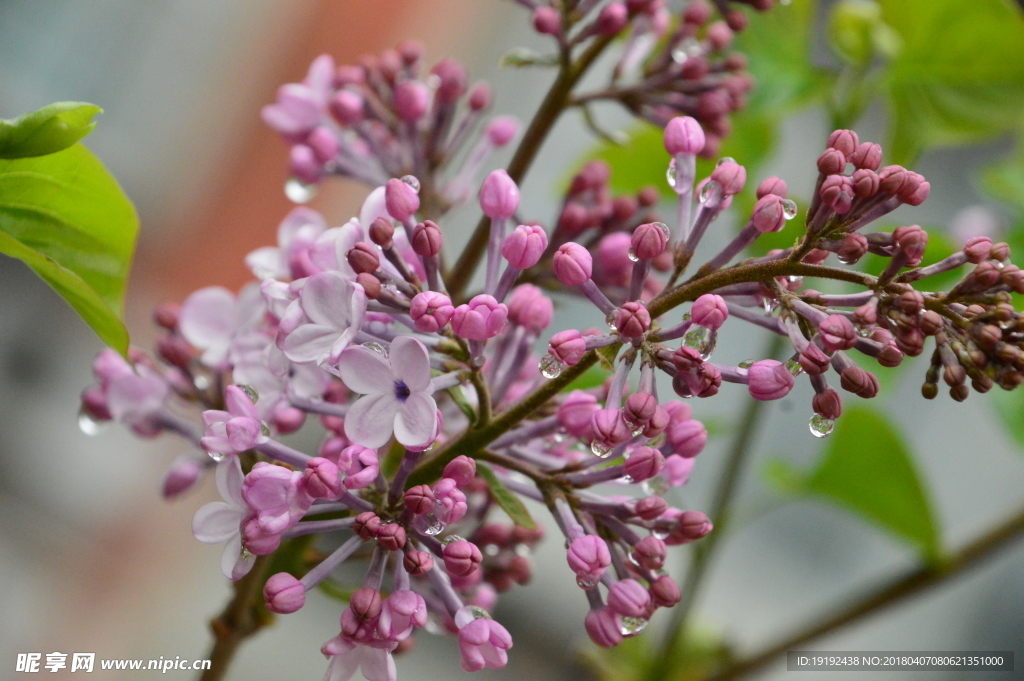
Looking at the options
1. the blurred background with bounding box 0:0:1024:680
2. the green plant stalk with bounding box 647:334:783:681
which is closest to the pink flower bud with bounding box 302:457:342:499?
the green plant stalk with bounding box 647:334:783:681

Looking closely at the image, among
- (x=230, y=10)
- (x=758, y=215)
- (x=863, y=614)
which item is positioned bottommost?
(x=863, y=614)

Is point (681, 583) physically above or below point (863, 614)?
below

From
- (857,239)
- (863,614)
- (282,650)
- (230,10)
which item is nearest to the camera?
(857,239)

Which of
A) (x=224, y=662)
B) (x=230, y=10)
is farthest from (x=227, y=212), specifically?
(x=224, y=662)

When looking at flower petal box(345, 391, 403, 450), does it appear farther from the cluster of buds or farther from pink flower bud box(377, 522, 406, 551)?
the cluster of buds

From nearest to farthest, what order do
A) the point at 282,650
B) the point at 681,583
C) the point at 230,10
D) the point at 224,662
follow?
the point at 224,662 < the point at 681,583 < the point at 282,650 < the point at 230,10

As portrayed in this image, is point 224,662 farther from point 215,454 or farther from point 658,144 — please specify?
point 658,144

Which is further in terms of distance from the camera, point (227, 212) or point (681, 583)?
point (227, 212)

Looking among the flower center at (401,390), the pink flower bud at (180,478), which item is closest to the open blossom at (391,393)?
the flower center at (401,390)
